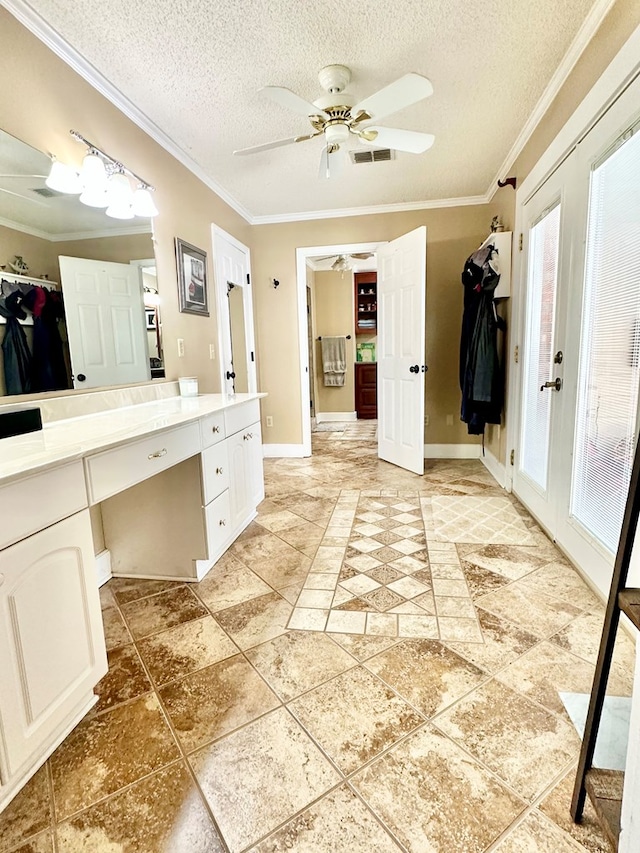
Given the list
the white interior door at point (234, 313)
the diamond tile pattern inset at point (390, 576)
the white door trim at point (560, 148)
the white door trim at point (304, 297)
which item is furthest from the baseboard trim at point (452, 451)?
the white interior door at point (234, 313)

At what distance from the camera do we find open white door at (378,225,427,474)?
3.46 m

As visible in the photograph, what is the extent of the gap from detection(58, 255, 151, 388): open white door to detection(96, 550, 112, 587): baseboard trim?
83cm

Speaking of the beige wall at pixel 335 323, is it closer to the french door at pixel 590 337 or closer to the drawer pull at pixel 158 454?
the french door at pixel 590 337

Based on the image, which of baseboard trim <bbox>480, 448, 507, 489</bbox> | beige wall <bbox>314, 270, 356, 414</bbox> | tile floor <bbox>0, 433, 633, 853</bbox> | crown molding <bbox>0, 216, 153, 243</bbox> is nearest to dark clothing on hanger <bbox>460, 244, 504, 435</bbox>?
baseboard trim <bbox>480, 448, 507, 489</bbox>

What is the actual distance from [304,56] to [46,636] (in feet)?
8.15

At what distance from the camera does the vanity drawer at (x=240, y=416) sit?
2.27 metres

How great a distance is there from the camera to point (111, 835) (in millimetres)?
914

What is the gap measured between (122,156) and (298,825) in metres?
2.82

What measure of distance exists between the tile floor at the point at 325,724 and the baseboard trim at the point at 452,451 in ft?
6.93

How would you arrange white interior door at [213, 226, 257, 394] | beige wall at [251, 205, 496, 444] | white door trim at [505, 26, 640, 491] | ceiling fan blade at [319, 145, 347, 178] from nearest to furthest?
white door trim at [505, 26, 640, 491]
ceiling fan blade at [319, 145, 347, 178]
white interior door at [213, 226, 257, 394]
beige wall at [251, 205, 496, 444]

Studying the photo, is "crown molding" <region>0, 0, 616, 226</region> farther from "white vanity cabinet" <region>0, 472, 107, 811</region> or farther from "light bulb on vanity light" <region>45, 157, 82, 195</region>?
"white vanity cabinet" <region>0, 472, 107, 811</region>

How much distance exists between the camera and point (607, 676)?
2.61 ft

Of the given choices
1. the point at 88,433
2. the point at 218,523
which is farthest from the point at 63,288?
the point at 218,523

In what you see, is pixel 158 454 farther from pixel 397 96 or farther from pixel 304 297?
pixel 304 297
